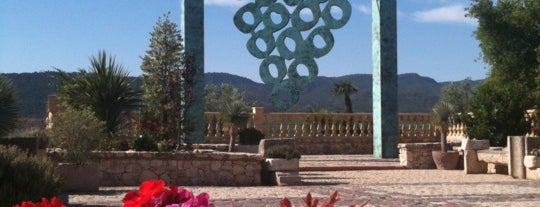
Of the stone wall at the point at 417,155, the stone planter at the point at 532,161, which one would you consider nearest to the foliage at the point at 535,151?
the stone planter at the point at 532,161

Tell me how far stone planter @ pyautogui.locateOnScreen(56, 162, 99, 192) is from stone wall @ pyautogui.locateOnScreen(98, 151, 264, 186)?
1474mm

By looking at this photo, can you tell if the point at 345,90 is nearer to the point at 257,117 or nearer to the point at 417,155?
the point at 257,117

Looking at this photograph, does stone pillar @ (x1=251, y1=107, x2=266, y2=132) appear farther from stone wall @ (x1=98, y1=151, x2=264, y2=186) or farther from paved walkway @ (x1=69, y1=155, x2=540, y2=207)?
stone wall @ (x1=98, y1=151, x2=264, y2=186)

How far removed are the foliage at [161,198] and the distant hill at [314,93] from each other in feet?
55.3

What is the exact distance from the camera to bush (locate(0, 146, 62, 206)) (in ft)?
22.9

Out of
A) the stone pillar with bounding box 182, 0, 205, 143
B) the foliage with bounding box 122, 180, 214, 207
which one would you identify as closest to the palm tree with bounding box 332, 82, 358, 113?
the stone pillar with bounding box 182, 0, 205, 143

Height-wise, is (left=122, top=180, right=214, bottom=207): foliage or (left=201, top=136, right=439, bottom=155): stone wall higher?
(left=122, top=180, right=214, bottom=207): foliage

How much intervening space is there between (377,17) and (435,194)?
11108mm

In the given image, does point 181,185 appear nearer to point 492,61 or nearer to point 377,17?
point 377,17

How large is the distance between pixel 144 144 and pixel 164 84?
2.88 metres

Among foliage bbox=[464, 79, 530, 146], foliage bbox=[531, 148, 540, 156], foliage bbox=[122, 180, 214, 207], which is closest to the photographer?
foliage bbox=[122, 180, 214, 207]

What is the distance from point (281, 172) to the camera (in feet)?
46.1

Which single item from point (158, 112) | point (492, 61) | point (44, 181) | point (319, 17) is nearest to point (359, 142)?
point (319, 17)

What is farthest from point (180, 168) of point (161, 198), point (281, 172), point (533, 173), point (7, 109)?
point (161, 198)
